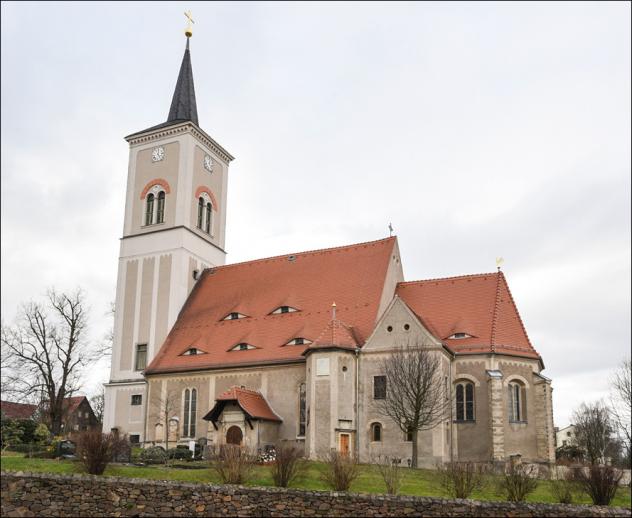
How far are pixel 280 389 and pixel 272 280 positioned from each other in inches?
318

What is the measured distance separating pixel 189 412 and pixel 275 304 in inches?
289

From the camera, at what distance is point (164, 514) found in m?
23.8

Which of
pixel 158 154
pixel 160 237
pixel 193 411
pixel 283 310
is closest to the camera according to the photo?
pixel 193 411

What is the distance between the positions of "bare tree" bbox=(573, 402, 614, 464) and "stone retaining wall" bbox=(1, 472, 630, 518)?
966 inches

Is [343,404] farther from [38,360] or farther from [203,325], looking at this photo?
[38,360]

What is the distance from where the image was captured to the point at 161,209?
4653 cm

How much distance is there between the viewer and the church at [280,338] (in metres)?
33.8

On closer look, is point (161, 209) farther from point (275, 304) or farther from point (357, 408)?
point (357, 408)

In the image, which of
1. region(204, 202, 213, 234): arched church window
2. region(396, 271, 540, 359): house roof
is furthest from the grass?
region(204, 202, 213, 234): arched church window

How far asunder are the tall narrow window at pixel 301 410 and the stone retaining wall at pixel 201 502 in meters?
12.0

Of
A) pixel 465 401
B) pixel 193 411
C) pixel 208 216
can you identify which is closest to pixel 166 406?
pixel 193 411

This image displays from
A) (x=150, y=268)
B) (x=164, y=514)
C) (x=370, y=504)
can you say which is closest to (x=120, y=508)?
(x=164, y=514)

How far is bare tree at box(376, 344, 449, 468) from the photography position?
105 feet

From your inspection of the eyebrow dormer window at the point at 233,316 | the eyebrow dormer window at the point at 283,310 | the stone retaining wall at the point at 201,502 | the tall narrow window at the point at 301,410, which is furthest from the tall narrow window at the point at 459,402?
the stone retaining wall at the point at 201,502
